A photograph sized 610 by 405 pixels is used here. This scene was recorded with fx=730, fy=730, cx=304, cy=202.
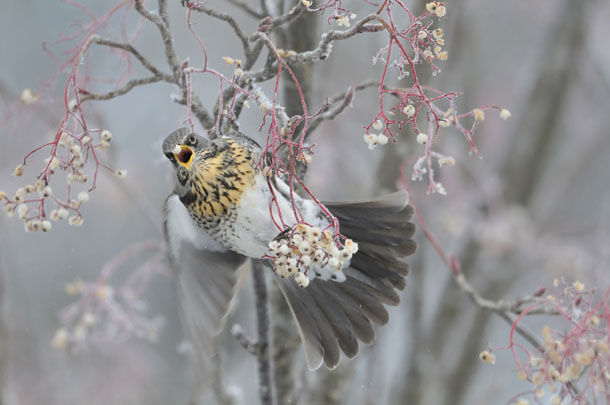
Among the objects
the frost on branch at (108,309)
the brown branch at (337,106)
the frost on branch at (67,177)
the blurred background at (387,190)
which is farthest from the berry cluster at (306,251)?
the frost on branch at (108,309)

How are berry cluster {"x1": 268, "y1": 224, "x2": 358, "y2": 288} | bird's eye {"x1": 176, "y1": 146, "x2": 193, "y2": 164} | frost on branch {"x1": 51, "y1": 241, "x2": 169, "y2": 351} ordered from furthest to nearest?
1. frost on branch {"x1": 51, "y1": 241, "x2": 169, "y2": 351}
2. bird's eye {"x1": 176, "y1": 146, "x2": 193, "y2": 164}
3. berry cluster {"x1": 268, "y1": 224, "x2": 358, "y2": 288}

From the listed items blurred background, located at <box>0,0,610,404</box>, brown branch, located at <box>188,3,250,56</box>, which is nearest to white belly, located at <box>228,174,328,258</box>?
blurred background, located at <box>0,0,610,404</box>

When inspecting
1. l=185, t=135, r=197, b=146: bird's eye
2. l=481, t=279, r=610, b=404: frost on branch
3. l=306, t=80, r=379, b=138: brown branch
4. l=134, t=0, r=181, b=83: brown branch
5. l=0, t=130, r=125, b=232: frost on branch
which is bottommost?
l=481, t=279, r=610, b=404: frost on branch

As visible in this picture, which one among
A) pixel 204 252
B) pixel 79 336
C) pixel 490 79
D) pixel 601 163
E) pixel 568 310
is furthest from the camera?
pixel 601 163

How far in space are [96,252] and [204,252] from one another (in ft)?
13.9

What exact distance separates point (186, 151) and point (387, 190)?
1.01 metres

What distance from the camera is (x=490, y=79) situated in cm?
609

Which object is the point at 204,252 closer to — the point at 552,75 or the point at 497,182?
the point at 497,182

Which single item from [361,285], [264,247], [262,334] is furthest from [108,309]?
[361,285]

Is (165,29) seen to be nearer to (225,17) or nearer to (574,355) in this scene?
(225,17)

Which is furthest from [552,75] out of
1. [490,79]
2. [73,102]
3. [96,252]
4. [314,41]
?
[96,252]

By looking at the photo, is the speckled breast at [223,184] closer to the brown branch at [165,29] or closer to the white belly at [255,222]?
the white belly at [255,222]

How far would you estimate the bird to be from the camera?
194 centimetres

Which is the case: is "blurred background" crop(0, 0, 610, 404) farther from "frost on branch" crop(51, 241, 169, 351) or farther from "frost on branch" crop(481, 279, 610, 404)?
"frost on branch" crop(481, 279, 610, 404)
